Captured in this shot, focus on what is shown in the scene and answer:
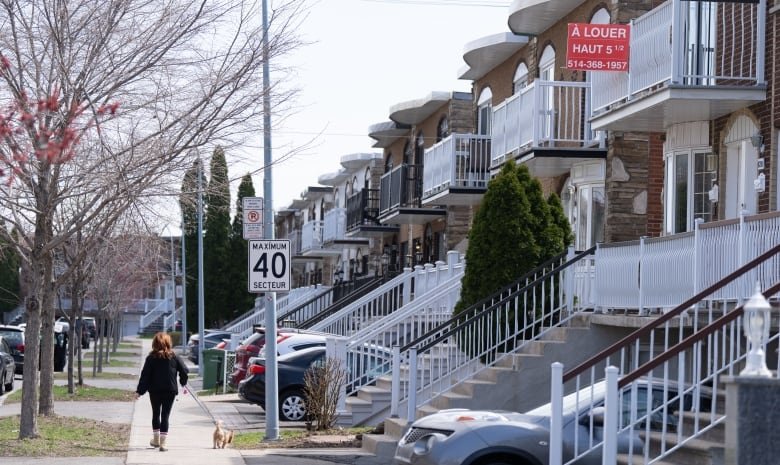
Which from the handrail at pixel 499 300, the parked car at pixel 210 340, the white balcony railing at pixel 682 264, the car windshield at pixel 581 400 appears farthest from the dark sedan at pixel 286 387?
the parked car at pixel 210 340

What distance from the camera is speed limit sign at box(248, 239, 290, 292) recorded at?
17.8 meters

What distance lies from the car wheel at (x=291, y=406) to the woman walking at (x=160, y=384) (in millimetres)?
5184

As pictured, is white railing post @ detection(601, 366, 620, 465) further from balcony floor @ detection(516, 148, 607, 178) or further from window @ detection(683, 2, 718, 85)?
balcony floor @ detection(516, 148, 607, 178)

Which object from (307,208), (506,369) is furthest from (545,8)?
(307,208)

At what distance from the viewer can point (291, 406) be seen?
72.3 ft

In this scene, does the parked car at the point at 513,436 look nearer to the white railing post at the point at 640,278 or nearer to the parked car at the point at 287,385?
the white railing post at the point at 640,278

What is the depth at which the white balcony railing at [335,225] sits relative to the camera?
47.2m

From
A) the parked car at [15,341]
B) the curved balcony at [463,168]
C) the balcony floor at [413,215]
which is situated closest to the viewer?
the curved balcony at [463,168]

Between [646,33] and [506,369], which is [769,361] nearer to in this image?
[506,369]

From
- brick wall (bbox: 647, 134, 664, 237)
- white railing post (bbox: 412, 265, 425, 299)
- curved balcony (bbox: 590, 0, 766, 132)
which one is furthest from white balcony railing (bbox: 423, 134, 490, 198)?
curved balcony (bbox: 590, 0, 766, 132)

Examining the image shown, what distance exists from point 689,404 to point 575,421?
144 centimetres

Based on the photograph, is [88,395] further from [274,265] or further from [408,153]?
[408,153]

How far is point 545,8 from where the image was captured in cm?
2336

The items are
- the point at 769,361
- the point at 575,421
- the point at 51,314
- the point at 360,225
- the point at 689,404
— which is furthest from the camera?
the point at 360,225
